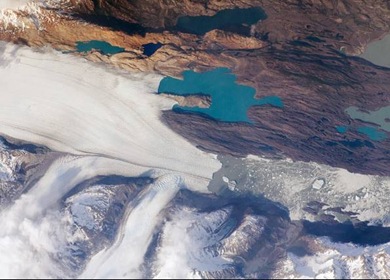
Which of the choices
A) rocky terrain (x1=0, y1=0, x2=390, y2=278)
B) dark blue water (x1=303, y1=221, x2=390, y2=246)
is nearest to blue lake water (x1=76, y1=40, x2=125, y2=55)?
rocky terrain (x1=0, y1=0, x2=390, y2=278)

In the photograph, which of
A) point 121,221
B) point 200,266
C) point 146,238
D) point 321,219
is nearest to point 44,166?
point 121,221

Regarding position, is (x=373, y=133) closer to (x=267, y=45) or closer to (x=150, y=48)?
(x=267, y=45)

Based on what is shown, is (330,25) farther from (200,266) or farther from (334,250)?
(200,266)

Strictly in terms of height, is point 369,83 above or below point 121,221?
above

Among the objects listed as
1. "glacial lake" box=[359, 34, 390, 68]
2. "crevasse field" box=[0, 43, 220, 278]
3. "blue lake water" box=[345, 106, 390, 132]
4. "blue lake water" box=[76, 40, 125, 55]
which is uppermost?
"glacial lake" box=[359, 34, 390, 68]

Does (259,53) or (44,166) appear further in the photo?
(44,166)

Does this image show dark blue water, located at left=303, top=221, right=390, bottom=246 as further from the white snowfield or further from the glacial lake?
the glacial lake

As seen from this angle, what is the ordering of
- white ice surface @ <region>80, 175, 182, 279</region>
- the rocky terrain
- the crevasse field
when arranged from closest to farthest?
1. white ice surface @ <region>80, 175, 182, 279</region>
2. the rocky terrain
3. the crevasse field

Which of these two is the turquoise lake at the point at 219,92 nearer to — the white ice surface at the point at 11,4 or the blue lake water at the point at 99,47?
the blue lake water at the point at 99,47
